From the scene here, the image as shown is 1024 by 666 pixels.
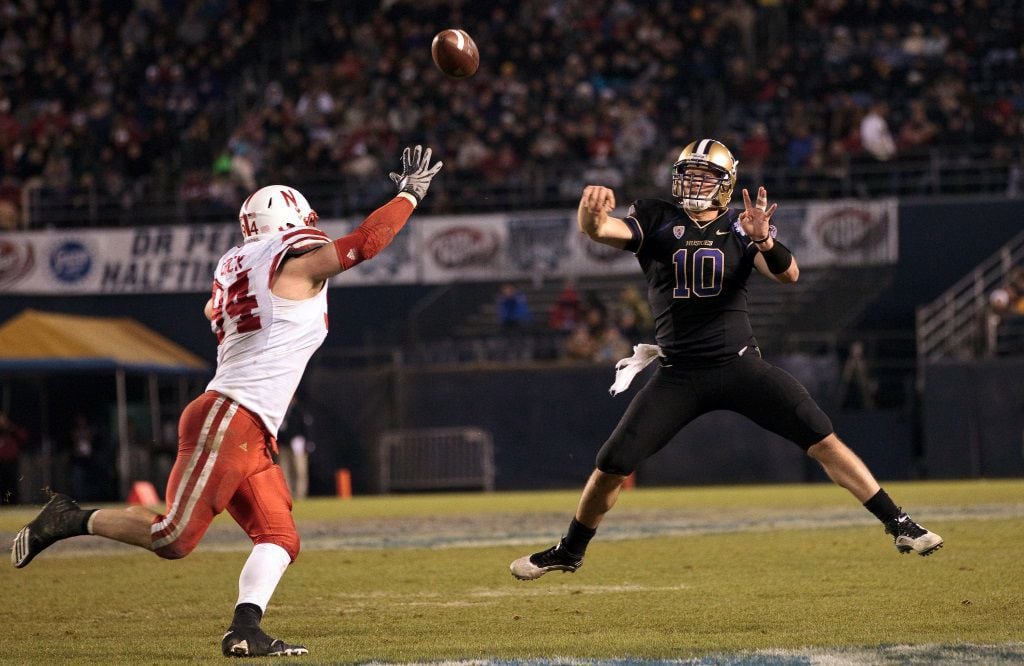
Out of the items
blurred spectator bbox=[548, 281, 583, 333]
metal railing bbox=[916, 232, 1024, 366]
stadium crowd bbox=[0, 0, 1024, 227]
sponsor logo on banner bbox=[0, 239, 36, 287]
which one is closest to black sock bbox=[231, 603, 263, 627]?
metal railing bbox=[916, 232, 1024, 366]

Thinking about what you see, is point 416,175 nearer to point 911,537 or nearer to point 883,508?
point 883,508

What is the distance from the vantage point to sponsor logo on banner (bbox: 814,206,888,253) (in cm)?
2175

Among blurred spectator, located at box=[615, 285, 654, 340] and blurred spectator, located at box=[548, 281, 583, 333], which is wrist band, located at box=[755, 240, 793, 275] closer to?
blurred spectator, located at box=[615, 285, 654, 340]

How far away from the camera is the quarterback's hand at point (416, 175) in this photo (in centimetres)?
655

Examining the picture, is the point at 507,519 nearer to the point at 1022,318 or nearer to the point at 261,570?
the point at 261,570

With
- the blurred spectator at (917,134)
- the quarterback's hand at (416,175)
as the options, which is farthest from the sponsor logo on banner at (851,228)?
the quarterback's hand at (416,175)

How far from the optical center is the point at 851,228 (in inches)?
858

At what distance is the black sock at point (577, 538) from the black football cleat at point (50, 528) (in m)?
2.23

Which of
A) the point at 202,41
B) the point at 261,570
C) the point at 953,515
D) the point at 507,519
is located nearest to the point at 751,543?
the point at 953,515

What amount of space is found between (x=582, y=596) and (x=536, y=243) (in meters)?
15.5

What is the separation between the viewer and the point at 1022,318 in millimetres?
19453

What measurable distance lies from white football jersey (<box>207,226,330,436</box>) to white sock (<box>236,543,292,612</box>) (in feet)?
1.61

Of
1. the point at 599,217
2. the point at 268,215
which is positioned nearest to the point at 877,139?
→ the point at 599,217

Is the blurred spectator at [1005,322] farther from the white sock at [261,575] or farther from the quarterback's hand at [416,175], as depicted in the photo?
the white sock at [261,575]
